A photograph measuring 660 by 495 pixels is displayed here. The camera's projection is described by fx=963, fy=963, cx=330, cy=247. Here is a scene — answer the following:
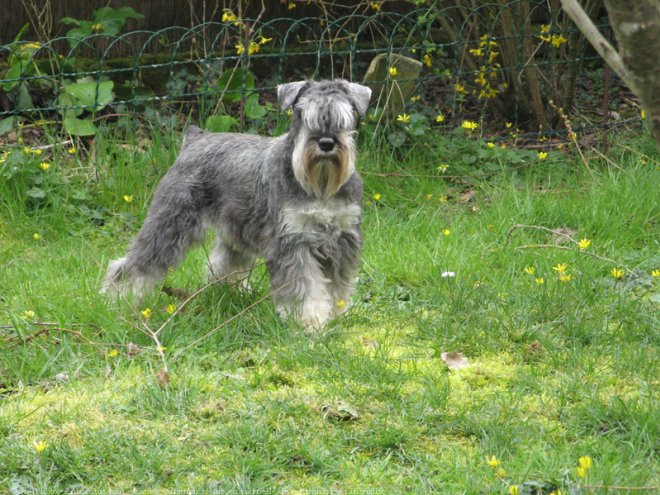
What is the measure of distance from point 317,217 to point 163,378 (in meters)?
1.28

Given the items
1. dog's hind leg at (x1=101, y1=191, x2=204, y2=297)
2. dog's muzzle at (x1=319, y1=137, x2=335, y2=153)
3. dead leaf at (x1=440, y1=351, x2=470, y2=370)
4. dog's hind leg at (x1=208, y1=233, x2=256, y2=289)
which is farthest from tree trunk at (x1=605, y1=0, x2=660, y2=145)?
dog's hind leg at (x1=208, y1=233, x2=256, y2=289)

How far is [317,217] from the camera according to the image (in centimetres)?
499

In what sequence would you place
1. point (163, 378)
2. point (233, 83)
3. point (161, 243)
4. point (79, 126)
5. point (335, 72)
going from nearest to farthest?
1. point (163, 378)
2. point (161, 243)
3. point (79, 126)
4. point (233, 83)
5. point (335, 72)

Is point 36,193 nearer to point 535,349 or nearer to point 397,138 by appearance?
point 397,138

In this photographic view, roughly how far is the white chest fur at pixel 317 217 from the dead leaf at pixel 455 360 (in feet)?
3.13

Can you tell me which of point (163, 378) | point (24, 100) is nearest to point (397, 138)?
point (24, 100)

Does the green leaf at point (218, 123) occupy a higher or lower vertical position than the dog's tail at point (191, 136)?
lower

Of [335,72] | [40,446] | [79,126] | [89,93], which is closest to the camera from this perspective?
[40,446]

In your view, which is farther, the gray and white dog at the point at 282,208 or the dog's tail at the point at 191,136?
the dog's tail at the point at 191,136

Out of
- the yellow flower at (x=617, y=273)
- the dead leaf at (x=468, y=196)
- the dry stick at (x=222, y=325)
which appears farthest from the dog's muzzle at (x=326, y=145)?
Result: the dead leaf at (x=468, y=196)

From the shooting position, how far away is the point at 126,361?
4430 mm

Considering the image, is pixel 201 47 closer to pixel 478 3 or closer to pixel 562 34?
pixel 478 3

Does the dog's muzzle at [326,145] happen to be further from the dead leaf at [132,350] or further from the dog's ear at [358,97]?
the dead leaf at [132,350]

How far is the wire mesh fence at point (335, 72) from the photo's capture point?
290 inches
